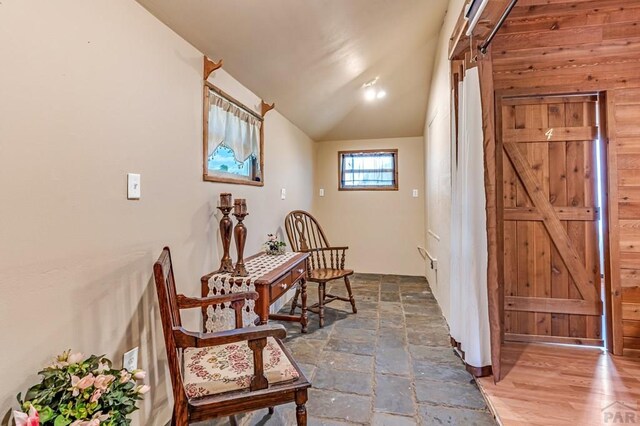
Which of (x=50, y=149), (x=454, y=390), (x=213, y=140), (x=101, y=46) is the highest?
(x=101, y=46)

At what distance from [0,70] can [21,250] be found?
54 cm

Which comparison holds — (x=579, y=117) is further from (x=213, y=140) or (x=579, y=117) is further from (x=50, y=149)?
(x=50, y=149)

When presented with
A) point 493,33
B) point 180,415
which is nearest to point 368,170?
point 493,33

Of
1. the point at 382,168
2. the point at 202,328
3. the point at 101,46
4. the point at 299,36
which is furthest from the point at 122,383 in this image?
the point at 382,168

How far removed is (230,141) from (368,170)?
295cm

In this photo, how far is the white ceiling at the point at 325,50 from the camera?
176 cm

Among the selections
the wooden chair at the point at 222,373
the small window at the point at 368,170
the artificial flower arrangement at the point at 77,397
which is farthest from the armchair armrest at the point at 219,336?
the small window at the point at 368,170

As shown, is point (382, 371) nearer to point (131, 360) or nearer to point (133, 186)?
point (131, 360)

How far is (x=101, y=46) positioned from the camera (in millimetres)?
1259

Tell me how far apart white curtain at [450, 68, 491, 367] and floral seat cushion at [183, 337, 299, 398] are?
1.29 metres

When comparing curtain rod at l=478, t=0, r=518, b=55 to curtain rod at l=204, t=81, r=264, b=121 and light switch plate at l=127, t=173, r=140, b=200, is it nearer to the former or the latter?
curtain rod at l=204, t=81, r=264, b=121

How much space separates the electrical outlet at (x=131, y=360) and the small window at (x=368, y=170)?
3.86 m

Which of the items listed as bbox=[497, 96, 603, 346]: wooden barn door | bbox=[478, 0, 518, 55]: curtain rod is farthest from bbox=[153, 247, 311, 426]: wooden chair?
bbox=[497, 96, 603, 346]: wooden barn door

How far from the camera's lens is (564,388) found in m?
1.87
